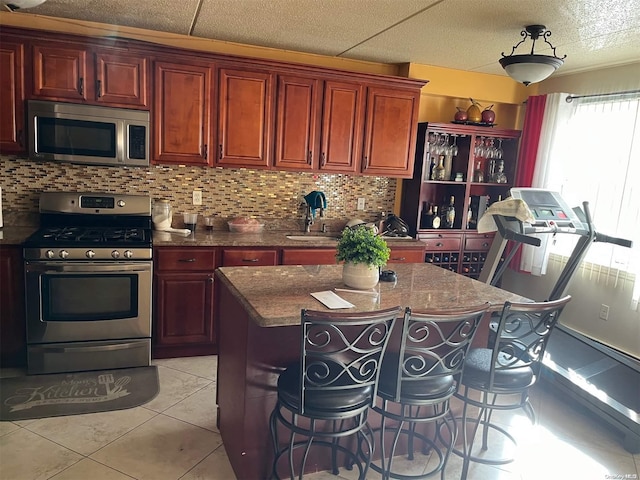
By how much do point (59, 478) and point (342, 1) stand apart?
290 cm

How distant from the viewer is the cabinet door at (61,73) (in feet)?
10.9

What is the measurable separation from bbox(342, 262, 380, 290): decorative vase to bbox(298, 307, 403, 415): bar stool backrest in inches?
14.5

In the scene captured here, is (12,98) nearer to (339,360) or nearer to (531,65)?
(339,360)

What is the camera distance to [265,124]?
391cm

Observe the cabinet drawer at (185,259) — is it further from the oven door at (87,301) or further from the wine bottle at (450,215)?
the wine bottle at (450,215)

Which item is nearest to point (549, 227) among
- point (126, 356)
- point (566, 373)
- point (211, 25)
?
point (566, 373)

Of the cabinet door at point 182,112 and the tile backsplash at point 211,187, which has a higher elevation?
the cabinet door at point 182,112

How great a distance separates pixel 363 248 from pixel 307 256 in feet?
5.29

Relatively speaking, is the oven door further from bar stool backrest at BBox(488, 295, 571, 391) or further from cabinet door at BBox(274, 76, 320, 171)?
bar stool backrest at BBox(488, 295, 571, 391)

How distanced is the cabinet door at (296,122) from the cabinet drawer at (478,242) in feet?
5.75

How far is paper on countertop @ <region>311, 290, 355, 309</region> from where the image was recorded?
206 centimetres

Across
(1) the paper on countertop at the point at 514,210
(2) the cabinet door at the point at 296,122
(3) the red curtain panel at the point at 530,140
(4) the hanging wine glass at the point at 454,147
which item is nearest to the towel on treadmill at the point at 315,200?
(2) the cabinet door at the point at 296,122

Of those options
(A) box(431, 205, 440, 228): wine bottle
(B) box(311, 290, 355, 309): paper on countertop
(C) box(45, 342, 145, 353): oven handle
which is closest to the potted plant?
(B) box(311, 290, 355, 309): paper on countertop

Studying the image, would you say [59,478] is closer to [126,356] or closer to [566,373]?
[126,356]
